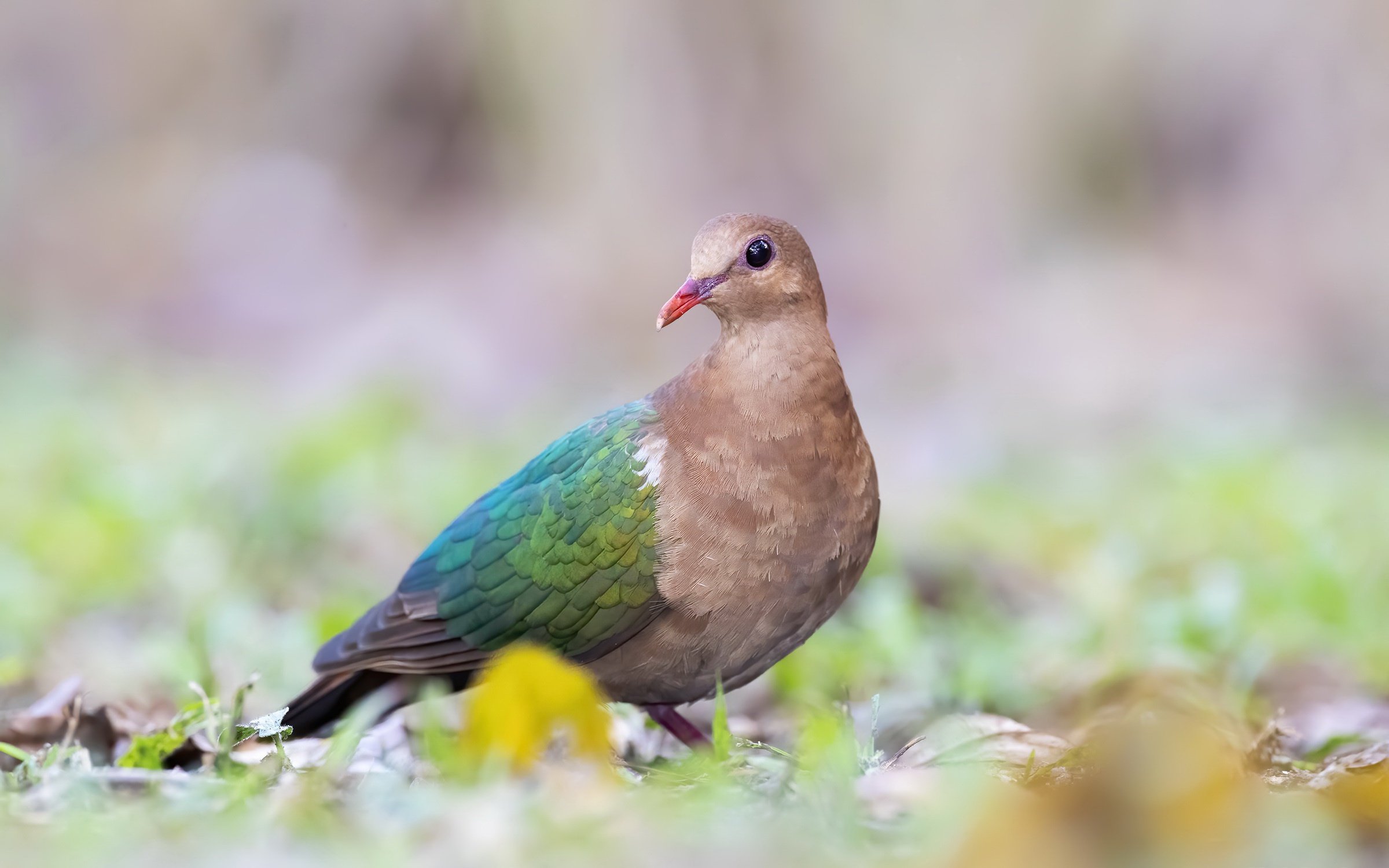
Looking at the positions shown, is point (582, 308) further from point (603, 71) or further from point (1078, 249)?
point (1078, 249)

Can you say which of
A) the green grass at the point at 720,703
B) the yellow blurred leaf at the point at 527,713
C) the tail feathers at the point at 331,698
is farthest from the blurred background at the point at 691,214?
the yellow blurred leaf at the point at 527,713

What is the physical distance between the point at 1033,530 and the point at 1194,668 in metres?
2.53

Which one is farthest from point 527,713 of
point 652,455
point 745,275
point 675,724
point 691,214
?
point 691,214

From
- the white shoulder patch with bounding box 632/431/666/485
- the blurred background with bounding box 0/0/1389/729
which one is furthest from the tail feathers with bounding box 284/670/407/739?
the blurred background with bounding box 0/0/1389/729

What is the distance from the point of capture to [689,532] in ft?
11.6

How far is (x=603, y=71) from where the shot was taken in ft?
37.0

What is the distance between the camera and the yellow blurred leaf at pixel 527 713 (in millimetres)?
2516

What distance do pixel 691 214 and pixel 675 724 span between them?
790cm

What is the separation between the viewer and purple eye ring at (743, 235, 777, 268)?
12.3 ft

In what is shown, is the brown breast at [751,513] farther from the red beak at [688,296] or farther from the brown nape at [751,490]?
the red beak at [688,296]

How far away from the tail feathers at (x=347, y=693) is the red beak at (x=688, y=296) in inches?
41.0

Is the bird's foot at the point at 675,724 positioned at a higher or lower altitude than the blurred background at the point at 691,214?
lower

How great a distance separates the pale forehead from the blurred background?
4473 mm

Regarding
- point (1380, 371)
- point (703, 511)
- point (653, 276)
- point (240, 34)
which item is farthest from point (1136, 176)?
point (703, 511)
